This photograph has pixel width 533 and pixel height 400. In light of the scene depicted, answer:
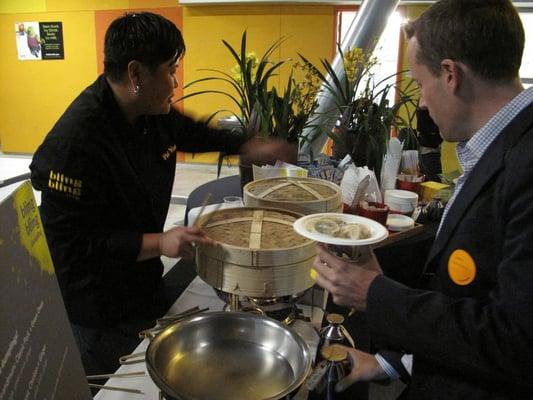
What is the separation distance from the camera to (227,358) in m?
1.03

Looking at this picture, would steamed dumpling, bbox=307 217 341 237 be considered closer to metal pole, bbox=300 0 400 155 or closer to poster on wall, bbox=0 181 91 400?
poster on wall, bbox=0 181 91 400

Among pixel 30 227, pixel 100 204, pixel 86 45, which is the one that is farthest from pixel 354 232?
pixel 86 45

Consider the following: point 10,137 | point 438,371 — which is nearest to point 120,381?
point 438,371

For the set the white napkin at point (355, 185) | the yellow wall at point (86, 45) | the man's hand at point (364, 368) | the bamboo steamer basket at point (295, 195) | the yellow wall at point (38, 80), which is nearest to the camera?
the man's hand at point (364, 368)

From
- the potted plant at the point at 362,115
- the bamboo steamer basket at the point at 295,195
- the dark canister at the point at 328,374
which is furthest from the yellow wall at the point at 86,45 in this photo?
the dark canister at the point at 328,374

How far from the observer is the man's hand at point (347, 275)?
3.16 feet

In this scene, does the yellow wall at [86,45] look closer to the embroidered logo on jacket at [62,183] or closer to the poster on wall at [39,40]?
the poster on wall at [39,40]

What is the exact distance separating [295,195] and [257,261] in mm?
501

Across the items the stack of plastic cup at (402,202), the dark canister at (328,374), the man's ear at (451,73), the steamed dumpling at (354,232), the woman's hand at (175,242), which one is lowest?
the dark canister at (328,374)

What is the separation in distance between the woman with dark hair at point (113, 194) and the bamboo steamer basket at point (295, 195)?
1.07ft

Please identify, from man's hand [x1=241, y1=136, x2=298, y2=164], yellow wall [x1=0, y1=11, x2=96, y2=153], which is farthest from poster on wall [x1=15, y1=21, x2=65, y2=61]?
man's hand [x1=241, y1=136, x2=298, y2=164]

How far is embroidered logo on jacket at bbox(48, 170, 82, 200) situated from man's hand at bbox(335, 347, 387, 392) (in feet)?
2.86

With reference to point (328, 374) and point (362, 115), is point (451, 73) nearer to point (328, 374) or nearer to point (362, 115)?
point (328, 374)

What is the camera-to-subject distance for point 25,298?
2.24ft
